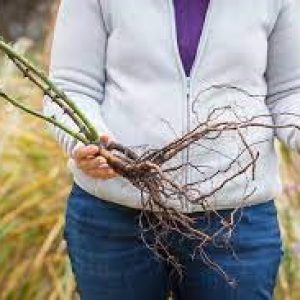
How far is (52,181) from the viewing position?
3.52m

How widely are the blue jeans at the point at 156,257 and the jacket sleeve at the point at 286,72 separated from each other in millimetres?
169

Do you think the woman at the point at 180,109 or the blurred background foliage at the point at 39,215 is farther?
the blurred background foliage at the point at 39,215

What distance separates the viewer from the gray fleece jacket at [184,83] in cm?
219

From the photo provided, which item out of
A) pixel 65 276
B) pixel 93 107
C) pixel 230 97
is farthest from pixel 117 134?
pixel 65 276

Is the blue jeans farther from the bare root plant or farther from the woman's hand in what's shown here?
the woman's hand

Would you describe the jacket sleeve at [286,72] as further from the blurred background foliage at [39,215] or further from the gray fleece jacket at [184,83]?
the blurred background foliage at [39,215]

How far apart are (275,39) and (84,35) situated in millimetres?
379

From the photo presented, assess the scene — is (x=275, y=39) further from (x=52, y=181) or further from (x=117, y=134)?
(x=52, y=181)

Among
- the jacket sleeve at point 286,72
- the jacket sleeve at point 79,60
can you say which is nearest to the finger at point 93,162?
the jacket sleeve at point 79,60

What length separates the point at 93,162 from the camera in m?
2.09

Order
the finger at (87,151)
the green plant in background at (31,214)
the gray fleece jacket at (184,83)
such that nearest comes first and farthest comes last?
1. the finger at (87,151)
2. the gray fleece jacket at (184,83)
3. the green plant in background at (31,214)

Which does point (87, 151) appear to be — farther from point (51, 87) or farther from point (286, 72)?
point (286, 72)

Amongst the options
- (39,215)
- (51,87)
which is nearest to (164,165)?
(51,87)

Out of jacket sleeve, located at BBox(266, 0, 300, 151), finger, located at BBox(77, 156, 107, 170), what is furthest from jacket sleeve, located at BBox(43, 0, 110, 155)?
jacket sleeve, located at BBox(266, 0, 300, 151)
